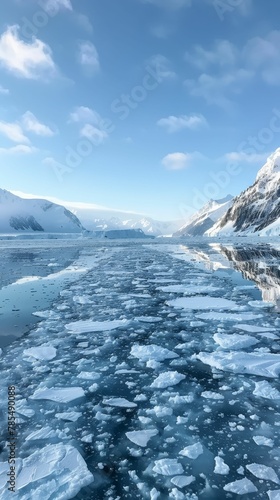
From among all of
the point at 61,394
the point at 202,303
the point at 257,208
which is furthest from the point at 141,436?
the point at 257,208

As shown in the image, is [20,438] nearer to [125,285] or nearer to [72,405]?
[72,405]

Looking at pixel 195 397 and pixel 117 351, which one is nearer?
pixel 195 397

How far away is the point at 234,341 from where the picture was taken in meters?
6.58

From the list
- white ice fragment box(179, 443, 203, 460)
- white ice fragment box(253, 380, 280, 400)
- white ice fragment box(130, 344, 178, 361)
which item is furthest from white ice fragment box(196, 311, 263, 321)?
white ice fragment box(179, 443, 203, 460)

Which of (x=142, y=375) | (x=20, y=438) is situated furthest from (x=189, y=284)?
(x=20, y=438)

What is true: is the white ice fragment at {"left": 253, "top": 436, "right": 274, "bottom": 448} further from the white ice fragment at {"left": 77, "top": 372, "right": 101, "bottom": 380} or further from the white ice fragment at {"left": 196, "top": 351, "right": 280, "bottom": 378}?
the white ice fragment at {"left": 77, "top": 372, "right": 101, "bottom": 380}

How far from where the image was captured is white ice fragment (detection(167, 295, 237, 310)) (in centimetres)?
975

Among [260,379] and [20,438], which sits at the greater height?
[260,379]

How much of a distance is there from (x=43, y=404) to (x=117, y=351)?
2136 mm

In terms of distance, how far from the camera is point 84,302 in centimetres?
1047

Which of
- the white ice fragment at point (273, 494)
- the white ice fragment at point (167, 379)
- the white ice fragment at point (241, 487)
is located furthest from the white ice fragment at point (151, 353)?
the white ice fragment at point (273, 494)

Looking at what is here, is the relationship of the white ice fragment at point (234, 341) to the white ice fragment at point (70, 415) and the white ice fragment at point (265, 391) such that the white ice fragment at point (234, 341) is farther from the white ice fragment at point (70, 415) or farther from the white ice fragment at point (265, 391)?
the white ice fragment at point (70, 415)

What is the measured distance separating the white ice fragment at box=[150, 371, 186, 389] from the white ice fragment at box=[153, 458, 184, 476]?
1.61 metres

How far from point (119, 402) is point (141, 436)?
81 centimetres
